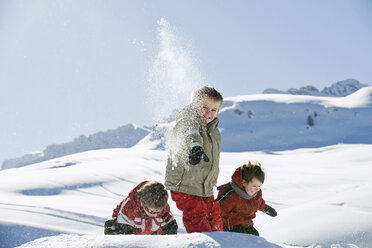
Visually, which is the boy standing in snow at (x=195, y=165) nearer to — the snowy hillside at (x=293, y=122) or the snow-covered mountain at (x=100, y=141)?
the snowy hillside at (x=293, y=122)

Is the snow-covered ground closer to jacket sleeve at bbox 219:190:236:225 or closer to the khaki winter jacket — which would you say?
jacket sleeve at bbox 219:190:236:225

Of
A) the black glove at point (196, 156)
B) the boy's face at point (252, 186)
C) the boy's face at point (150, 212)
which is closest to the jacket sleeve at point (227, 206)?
the boy's face at point (252, 186)

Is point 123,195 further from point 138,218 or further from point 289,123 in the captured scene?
point 289,123

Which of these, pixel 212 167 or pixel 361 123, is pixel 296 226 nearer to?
pixel 212 167

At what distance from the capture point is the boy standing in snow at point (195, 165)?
A: 2873mm

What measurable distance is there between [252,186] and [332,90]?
16295cm

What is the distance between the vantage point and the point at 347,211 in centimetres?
387

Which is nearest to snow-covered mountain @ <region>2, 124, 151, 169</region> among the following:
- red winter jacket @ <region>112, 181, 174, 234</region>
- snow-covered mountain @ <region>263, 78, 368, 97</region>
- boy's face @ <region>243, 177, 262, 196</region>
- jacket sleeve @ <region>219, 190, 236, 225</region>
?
snow-covered mountain @ <region>263, 78, 368, 97</region>

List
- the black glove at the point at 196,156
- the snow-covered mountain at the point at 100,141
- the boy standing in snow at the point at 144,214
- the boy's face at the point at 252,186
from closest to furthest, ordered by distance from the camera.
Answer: the black glove at the point at 196,156, the boy standing in snow at the point at 144,214, the boy's face at the point at 252,186, the snow-covered mountain at the point at 100,141

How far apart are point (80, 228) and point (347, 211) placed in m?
3.21

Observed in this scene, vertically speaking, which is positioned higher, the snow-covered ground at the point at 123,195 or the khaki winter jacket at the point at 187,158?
the khaki winter jacket at the point at 187,158

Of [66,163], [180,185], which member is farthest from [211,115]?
[66,163]

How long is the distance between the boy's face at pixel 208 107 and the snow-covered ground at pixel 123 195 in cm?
125

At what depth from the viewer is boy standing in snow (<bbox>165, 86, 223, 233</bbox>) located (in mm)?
2873
